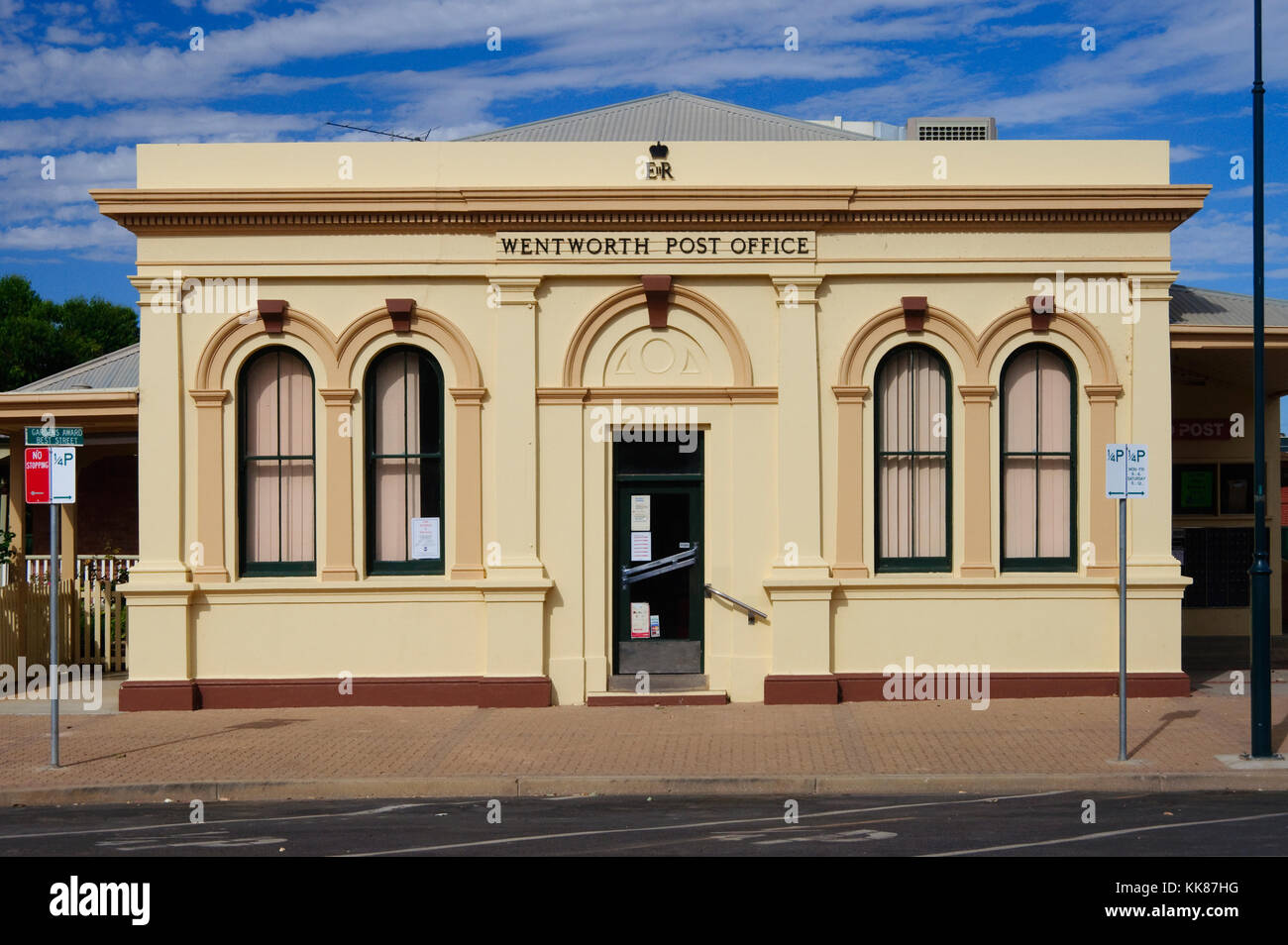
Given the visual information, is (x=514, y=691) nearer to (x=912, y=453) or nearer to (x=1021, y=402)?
(x=912, y=453)

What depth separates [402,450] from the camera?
49.0ft

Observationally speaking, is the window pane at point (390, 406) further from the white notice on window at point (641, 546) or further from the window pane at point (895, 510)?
the window pane at point (895, 510)

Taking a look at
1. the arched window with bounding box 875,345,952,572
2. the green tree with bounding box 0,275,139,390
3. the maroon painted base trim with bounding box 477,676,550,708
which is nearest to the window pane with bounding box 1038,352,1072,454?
the arched window with bounding box 875,345,952,572

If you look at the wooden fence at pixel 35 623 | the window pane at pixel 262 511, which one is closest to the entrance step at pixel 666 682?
the window pane at pixel 262 511

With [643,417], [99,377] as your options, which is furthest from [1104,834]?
[99,377]

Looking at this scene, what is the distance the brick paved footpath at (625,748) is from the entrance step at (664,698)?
0.17 meters

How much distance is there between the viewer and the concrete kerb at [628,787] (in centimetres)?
1089

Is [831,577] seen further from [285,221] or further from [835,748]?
[285,221]

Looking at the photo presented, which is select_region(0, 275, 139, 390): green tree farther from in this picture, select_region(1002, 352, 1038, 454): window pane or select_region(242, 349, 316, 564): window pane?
select_region(1002, 352, 1038, 454): window pane

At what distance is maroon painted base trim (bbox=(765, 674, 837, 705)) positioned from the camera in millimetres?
14461

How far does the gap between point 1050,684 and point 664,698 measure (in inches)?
166

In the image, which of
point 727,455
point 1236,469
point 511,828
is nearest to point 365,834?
point 511,828

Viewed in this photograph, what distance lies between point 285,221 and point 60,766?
6205 mm

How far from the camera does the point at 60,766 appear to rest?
11.9 metres
